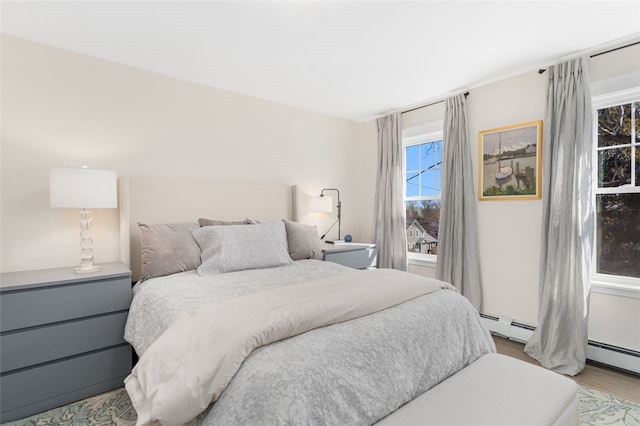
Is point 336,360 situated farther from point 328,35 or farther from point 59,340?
point 328,35

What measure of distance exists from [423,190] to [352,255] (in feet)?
4.01

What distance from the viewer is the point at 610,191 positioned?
8.03 feet

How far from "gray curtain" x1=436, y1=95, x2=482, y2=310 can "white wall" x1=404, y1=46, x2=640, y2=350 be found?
3.4 inches

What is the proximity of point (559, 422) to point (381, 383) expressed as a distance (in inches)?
30.1

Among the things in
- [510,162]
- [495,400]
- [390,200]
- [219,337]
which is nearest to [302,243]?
[390,200]

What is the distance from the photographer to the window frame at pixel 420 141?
141 inches

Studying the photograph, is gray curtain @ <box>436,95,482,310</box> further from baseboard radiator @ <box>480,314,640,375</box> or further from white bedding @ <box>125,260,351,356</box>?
white bedding @ <box>125,260,351,356</box>

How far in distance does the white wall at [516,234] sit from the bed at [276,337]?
53.0 inches

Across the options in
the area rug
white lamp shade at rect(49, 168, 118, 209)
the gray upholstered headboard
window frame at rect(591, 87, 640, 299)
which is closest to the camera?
the area rug

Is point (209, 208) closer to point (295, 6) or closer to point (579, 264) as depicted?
point (295, 6)

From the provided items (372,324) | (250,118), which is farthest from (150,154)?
(372,324)

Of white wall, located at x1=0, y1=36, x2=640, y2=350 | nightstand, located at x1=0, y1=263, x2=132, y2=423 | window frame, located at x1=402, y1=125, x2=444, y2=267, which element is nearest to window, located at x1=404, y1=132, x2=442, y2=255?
window frame, located at x1=402, y1=125, x2=444, y2=267

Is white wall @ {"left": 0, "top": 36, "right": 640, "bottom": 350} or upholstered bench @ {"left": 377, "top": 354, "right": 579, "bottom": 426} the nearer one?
upholstered bench @ {"left": 377, "top": 354, "right": 579, "bottom": 426}

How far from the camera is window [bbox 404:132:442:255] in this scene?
12.0 feet
